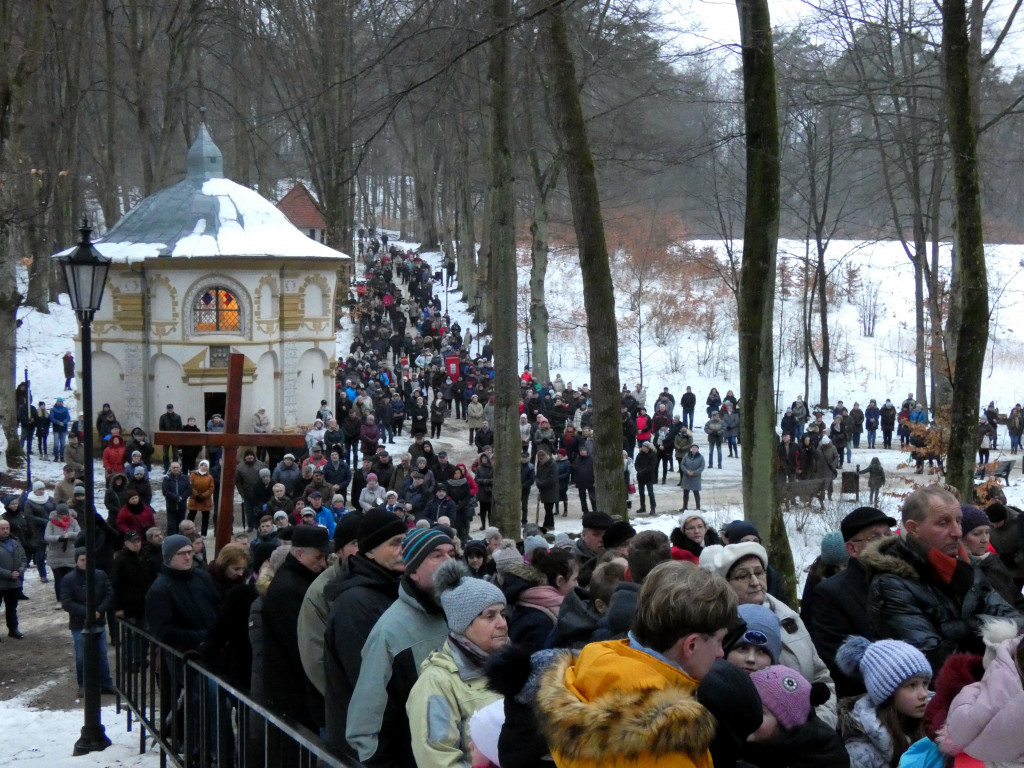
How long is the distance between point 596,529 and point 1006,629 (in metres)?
4.55

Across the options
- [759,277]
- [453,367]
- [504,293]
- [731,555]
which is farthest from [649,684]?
[453,367]

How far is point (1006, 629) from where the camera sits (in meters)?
3.71

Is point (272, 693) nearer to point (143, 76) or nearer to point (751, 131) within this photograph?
point (751, 131)

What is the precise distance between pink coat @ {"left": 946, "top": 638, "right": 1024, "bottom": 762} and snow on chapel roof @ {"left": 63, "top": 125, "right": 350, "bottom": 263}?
24.4m

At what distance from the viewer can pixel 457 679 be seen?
4.33 meters

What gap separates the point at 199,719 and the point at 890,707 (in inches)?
171

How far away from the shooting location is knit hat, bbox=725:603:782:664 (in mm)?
4270

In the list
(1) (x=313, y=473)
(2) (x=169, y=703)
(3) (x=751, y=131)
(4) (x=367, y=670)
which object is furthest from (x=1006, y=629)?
(1) (x=313, y=473)

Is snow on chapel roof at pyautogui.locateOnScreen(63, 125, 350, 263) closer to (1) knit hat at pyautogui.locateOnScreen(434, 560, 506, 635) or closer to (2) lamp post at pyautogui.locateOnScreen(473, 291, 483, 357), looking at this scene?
(2) lamp post at pyautogui.locateOnScreen(473, 291, 483, 357)

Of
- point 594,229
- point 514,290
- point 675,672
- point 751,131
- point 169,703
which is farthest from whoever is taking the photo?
point 514,290

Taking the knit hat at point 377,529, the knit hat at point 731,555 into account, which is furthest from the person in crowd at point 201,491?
the knit hat at point 731,555

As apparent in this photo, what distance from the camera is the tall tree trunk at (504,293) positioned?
15.1 metres

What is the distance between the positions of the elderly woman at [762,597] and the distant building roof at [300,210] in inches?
2153

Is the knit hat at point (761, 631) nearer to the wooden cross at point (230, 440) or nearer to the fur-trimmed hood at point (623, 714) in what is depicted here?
the fur-trimmed hood at point (623, 714)
